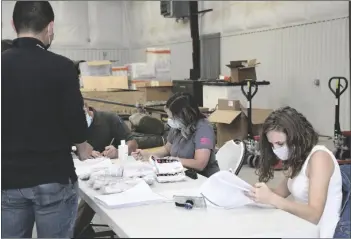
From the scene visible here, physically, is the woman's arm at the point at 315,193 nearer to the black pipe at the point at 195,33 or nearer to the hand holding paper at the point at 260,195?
the hand holding paper at the point at 260,195

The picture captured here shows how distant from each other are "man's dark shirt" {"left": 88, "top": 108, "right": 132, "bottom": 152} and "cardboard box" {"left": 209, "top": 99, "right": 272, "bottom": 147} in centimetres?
298

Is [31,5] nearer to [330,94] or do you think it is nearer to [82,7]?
[330,94]

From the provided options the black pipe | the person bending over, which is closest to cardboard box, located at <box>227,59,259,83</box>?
the black pipe

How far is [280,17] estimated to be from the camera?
7574 millimetres

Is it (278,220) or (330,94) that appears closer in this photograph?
(278,220)

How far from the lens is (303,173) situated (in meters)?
2.04

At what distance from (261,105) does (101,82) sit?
8.98ft

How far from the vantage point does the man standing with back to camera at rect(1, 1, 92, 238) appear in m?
1.68

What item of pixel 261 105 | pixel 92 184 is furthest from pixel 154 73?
pixel 92 184

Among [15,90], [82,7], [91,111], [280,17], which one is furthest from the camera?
[82,7]

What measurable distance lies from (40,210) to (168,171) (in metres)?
0.91

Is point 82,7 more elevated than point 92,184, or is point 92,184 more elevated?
point 82,7

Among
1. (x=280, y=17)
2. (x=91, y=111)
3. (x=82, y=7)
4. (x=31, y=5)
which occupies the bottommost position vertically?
(x=91, y=111)

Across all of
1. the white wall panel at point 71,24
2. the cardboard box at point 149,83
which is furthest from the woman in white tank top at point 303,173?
the white wall panel at point 71,24
